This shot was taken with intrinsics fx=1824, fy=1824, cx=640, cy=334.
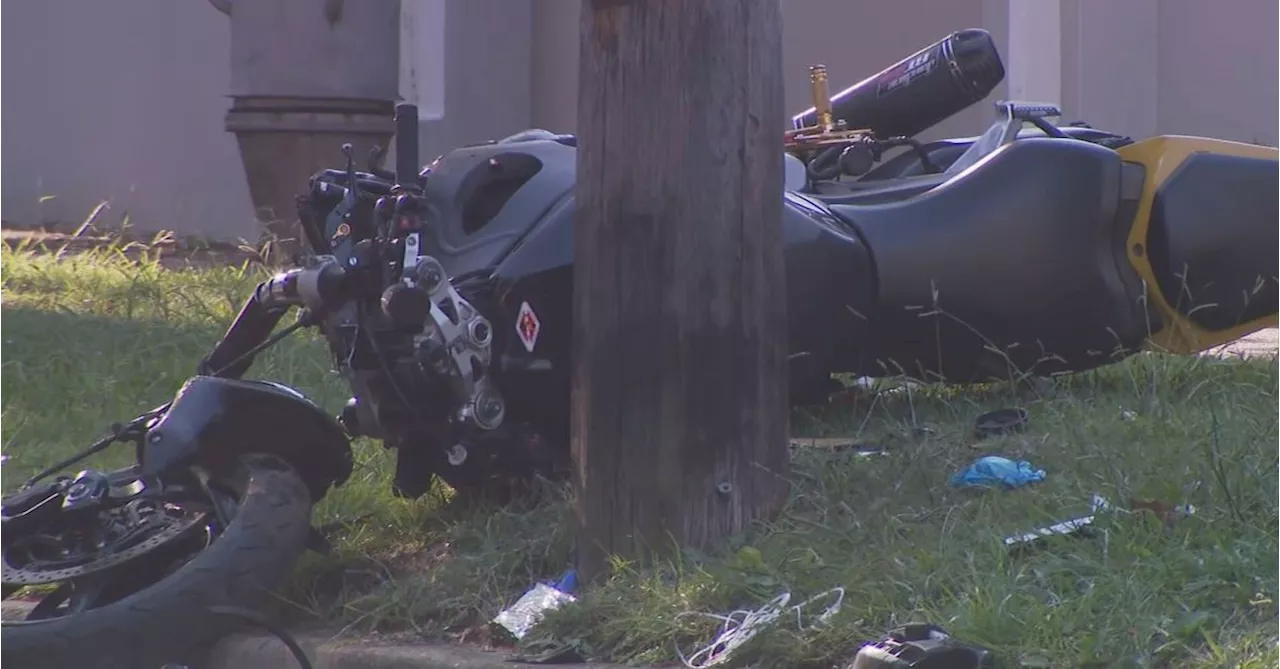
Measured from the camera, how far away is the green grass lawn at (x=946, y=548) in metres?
3.41

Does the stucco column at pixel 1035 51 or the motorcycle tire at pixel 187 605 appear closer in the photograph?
the motorcycle tire at pixel 187 605

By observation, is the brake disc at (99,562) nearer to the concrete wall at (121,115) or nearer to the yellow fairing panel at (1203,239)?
the yellow fairing panel at (1203,239)

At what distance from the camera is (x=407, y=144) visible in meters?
4.25

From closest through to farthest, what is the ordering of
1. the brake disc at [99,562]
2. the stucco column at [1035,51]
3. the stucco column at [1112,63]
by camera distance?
the brake disc at [99,562] < the stucco column at [1035,51] < the stucco column at [1112,63]

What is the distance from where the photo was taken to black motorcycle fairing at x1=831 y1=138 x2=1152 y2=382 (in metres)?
5.14

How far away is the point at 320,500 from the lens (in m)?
4.61

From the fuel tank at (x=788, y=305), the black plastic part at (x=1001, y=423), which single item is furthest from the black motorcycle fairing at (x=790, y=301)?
the black plastic part at (x=1001, y=423)

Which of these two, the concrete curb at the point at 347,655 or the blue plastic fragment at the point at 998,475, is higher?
the blue plastic fragment at the point at 998,475

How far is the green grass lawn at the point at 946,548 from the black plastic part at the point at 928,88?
87 cm

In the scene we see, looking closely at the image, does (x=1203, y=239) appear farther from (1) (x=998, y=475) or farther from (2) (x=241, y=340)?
(2) (x=241, y=340)

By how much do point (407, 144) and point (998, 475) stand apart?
5.30ft

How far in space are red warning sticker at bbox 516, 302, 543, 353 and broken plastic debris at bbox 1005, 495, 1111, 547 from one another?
125 centimetres

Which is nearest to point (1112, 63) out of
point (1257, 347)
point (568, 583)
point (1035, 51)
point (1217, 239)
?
point (1035, 51)

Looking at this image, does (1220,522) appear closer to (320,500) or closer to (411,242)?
(411,242)
